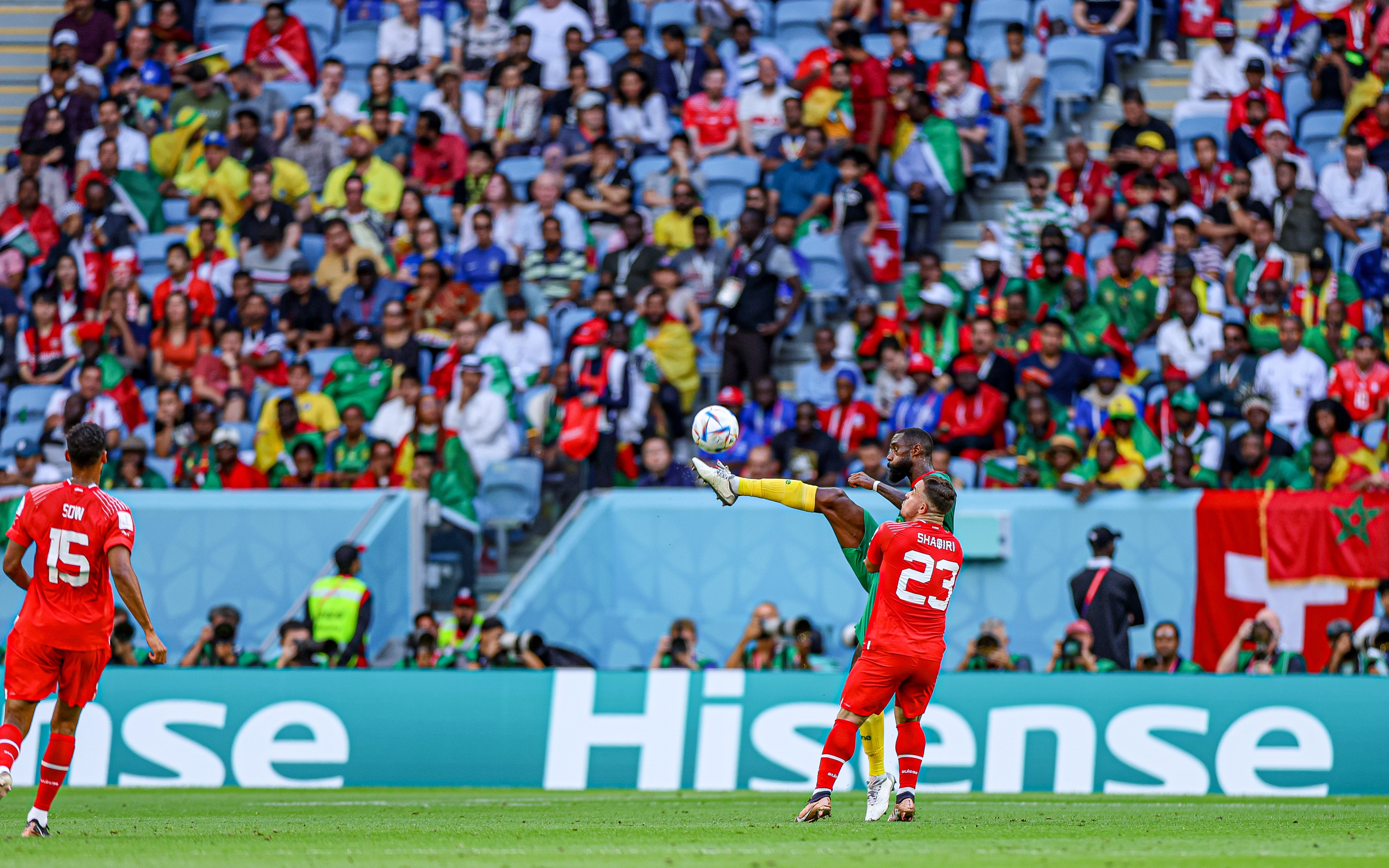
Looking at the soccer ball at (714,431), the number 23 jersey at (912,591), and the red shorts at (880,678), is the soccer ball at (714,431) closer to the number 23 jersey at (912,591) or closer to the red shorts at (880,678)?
the number 23 jersey at (912,591)

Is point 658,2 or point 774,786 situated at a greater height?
point 658,2

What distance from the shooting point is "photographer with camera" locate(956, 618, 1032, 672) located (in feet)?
55.1

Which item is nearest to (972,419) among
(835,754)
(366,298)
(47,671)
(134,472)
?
(366,298)

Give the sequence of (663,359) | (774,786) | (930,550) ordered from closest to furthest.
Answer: (930,550)
(774,786)
(663,359)

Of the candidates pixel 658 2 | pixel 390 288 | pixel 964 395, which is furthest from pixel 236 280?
pixel 964 395

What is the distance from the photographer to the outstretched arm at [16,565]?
9.85 m

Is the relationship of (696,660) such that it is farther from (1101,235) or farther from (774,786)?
(1101,235)

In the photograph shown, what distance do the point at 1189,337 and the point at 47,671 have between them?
42.5 ft

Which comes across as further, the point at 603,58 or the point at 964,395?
the point at 603,58

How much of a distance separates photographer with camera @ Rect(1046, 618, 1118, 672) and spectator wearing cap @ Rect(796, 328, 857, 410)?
4073 mm

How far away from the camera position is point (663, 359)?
20.0 m

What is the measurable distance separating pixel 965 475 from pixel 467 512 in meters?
5.01

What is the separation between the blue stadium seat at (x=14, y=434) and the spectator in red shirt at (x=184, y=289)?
1.91 meters

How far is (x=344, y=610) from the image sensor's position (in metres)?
17.9
